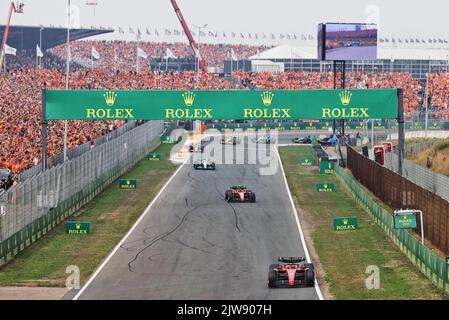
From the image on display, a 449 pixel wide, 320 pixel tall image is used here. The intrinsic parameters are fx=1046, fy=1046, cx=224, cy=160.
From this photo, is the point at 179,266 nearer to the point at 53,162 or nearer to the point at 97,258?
the point at 97,258

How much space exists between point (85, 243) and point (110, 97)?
1203 cm

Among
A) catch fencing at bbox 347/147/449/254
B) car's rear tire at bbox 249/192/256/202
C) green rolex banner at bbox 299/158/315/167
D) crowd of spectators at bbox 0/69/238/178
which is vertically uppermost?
crowd of spectators at bbox 0/69/238/178

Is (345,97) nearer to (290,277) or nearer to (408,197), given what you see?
(408,197)

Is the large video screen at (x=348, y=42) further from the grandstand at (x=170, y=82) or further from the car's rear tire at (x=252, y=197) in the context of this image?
the car's rear tire at (x=252, y=197)

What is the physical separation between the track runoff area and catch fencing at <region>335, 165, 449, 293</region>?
409cm

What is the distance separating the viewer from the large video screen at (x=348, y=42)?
97412 mm

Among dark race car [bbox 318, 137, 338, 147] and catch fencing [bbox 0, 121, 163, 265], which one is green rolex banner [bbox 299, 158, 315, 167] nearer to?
dark race car [bbox 318, 137, 338, 147]

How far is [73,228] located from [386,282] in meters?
18.6

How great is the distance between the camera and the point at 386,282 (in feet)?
124

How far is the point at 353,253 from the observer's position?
44.9 meters

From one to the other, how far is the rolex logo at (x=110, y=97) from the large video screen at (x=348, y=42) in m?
42.9

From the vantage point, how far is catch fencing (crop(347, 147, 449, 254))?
134ft

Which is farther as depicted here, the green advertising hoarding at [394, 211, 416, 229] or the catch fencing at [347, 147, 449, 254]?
the catch fencing at [347, 147, 449, 254]

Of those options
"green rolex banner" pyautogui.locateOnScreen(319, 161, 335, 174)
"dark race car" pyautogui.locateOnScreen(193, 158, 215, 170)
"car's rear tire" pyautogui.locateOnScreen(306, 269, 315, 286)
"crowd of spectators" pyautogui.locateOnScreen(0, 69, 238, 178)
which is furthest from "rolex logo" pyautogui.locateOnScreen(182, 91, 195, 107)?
"dark race car" pyautogui.locateOnScreen(193, 158, 215, 170)
